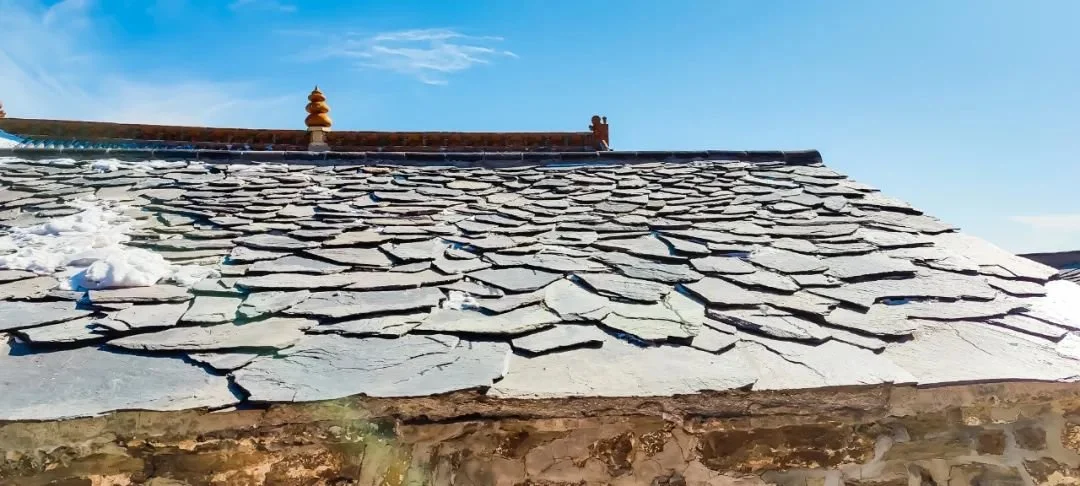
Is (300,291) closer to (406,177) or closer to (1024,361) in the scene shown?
(406,177)

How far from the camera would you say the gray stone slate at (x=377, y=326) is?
2.02 m

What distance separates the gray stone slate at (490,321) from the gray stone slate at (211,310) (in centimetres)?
74

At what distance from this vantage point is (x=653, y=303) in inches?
93.5

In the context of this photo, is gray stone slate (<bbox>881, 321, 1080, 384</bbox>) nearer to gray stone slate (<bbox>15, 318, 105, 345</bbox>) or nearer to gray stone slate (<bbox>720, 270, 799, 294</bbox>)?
gray stone slate (<bbox>720, 270, 799, 294</bbox>)

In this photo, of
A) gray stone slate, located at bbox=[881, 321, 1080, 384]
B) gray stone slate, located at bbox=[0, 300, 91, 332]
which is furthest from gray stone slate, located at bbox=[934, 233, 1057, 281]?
gray stone slate, located at bbox=[0, 300, 91, 332]

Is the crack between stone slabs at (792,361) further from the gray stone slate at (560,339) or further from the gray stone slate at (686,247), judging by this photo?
the gray stone slate at (686,247)

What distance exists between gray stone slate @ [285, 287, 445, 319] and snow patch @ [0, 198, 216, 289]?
641mm

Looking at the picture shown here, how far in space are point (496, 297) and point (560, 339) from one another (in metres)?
0.45

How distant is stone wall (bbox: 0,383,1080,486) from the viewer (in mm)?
1683

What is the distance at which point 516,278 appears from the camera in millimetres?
2576

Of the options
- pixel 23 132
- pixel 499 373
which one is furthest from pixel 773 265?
pixel 23 132

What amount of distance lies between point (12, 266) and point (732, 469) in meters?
3.14

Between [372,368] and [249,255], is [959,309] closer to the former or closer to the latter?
[372,368]

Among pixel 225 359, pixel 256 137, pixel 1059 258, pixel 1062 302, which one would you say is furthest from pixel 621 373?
pixel 1059 258
